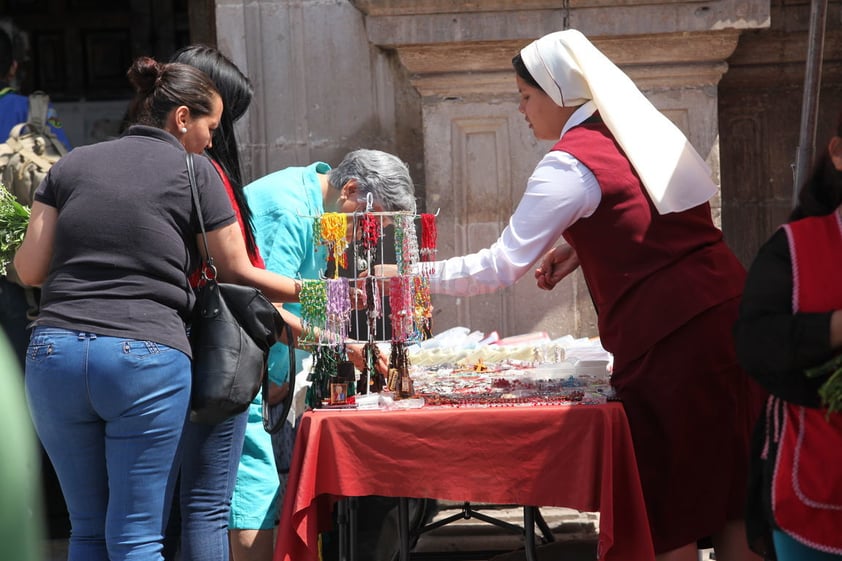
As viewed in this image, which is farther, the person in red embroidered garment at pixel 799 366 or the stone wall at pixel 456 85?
the stone wall at pixel 456 85

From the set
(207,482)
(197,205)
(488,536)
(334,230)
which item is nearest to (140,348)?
(197,205)

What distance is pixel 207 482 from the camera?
3.40m

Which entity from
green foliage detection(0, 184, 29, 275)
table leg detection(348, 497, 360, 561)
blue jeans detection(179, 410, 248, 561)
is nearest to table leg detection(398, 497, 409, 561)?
table leg detection(348, 497, 360, 561)

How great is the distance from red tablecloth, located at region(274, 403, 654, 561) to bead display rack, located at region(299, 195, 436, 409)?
17 cm

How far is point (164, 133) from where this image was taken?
323 centimetres

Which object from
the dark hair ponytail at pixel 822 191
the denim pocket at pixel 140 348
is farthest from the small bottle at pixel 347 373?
the dark hair ponytail at pixel 822 191

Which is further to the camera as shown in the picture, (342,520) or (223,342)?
(342,520)

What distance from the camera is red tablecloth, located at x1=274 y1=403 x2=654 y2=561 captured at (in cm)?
318

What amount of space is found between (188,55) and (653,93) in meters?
2.23

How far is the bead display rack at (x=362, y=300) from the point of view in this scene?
338 centimetres

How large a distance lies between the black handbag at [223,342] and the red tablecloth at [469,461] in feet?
0.70

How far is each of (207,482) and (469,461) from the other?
71cm

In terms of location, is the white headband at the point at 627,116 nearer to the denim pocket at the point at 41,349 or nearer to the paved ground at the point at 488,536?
the denim pocket at the point at 41,349

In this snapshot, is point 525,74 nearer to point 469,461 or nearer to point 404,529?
point 469,461
